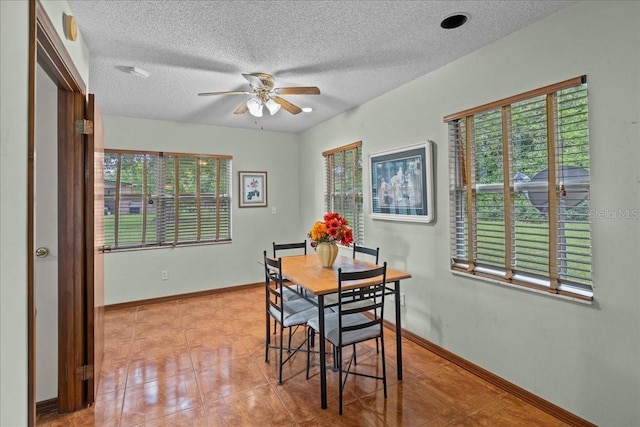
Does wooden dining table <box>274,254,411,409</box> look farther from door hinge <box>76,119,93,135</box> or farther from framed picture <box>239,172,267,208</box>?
framed picture <box>239,172,267,208</box>

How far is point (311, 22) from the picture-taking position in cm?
212

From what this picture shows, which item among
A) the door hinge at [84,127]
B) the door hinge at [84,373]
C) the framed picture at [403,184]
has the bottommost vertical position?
the door hinge at [84,373]

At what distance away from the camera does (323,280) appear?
2.46 metres

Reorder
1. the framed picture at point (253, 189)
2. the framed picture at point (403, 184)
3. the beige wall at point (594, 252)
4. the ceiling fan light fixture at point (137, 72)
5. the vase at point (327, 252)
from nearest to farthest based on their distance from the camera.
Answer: the beige wall at point (594, 252)
the ceiling fan light fixture at point (137, 72)
the vase at point (327, 252)
the framed picture at point (403, 184)
the framed picture at point (253, 189)

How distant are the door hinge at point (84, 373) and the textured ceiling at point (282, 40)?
88.6 inches

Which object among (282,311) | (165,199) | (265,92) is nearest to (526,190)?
(282,311)

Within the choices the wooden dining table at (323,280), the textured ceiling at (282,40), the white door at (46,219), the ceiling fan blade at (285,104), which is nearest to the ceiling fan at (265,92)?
the ceiling fan blade at (285,104)

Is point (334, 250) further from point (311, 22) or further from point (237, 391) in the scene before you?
point (311, 22)

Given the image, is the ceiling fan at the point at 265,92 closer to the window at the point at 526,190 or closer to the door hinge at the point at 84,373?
the window at the point at 526,190

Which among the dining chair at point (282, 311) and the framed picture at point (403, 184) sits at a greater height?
the framed picture at point (403, 184)

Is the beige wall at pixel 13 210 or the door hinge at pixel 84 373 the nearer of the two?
the beige wall at pixel 13 210

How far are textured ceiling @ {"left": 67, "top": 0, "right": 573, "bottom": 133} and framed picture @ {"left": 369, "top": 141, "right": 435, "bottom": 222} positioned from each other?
A: 27.6 inches

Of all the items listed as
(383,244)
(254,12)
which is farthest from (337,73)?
(383,244)

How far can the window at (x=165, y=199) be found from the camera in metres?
4.28
